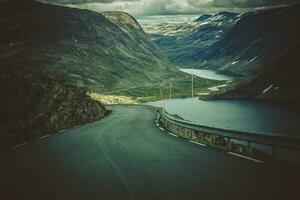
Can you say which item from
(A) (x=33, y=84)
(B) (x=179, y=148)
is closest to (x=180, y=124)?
(B) (x=179, y=148)

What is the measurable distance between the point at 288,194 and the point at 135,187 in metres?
3.39

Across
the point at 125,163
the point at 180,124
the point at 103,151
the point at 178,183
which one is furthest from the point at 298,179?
the point at 180,124

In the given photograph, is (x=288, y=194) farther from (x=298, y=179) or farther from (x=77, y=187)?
(x=77, y=187)

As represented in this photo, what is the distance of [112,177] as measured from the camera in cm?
1203

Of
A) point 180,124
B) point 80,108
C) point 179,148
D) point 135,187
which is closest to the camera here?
point 135,187

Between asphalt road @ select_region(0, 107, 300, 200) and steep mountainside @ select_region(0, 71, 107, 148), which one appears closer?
asphalt road @ select_region(0, 107, 300, 200)

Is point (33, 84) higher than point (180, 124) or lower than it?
higher

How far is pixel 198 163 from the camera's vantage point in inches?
547

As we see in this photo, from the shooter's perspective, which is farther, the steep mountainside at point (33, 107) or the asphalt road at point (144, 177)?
the steep mountainside at point (33, 107)

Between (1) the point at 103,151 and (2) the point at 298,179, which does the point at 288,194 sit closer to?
(2) the point at 298,179

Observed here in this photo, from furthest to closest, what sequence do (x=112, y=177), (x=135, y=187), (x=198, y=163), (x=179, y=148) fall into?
(x=179, y=148) → (x=198, y=163) → (x=112, y=177) → (x=135, y=187)

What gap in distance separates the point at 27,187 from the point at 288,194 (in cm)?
606

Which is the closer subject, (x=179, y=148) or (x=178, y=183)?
(x=178, y=183)

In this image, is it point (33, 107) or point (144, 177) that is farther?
point (33, 107)
